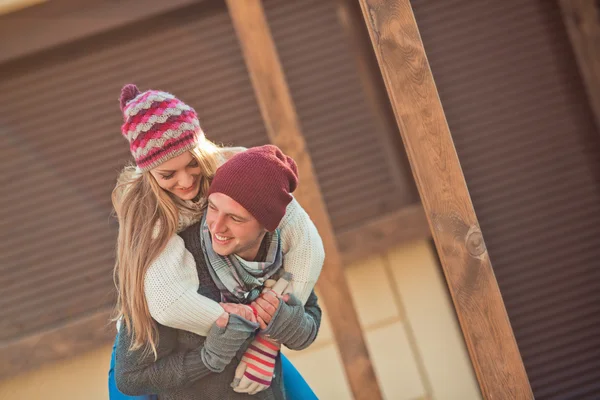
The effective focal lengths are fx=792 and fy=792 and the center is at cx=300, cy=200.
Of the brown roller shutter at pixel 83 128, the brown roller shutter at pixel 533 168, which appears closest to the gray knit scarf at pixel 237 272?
the brown roller shutter at pixel 83 128

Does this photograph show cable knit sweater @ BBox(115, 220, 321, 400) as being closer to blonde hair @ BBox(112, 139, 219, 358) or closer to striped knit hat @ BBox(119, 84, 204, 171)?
blonde hair @ BBox(112, 139, 219, 358)

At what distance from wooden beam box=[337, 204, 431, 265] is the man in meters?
1.93

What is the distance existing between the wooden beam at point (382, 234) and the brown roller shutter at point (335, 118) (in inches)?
5.2

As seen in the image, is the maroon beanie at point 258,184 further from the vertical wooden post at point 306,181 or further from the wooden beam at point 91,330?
the wooden beam at point 91,330

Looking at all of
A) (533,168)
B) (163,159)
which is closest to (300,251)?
(163,159)

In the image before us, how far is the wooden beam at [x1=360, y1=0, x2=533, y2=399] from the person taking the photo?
227 centimetres

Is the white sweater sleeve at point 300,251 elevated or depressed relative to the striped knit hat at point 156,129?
depressed

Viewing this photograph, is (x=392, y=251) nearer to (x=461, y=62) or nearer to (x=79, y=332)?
(x=461, y=62)

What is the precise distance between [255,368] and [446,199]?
0.75m

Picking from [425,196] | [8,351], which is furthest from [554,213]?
[8,351]

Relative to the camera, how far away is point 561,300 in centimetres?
423

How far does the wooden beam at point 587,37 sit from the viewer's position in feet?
13.6

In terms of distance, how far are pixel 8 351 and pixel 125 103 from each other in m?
2.14

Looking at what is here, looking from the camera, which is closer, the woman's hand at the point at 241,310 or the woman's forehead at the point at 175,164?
the woman's hand at the point at 241,310
